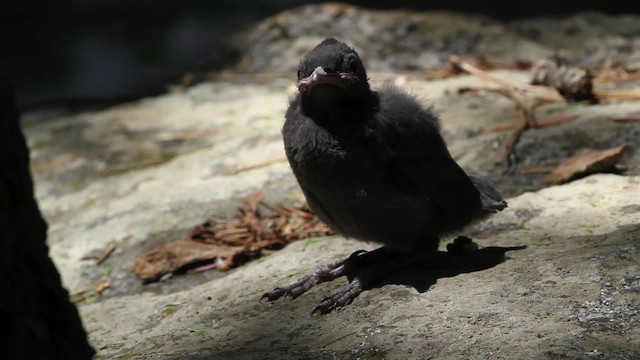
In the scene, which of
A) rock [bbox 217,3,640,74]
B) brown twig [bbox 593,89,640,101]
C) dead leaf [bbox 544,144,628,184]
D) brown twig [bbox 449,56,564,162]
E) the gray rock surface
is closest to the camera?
the gray rock surface

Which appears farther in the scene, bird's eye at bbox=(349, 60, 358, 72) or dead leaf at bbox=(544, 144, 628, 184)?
dead leaf at bbox=(544, 144, 628, 184)

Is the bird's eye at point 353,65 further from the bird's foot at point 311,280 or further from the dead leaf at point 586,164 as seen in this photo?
the dead leaf at point 586,164

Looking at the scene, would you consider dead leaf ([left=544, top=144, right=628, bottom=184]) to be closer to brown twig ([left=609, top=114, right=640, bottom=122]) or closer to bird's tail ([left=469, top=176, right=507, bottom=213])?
brown twig ([left=609, top=114, right=640, bottom=122])

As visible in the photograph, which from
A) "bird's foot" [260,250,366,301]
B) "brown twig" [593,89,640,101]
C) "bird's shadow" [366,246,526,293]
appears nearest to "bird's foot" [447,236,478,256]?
"bird's shadow" [366,246,526,293]

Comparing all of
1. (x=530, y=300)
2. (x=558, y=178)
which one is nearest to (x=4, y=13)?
(x=558, y=178)

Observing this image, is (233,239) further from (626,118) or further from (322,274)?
(626,118)

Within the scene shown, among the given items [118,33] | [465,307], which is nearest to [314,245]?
→ [465,307]
